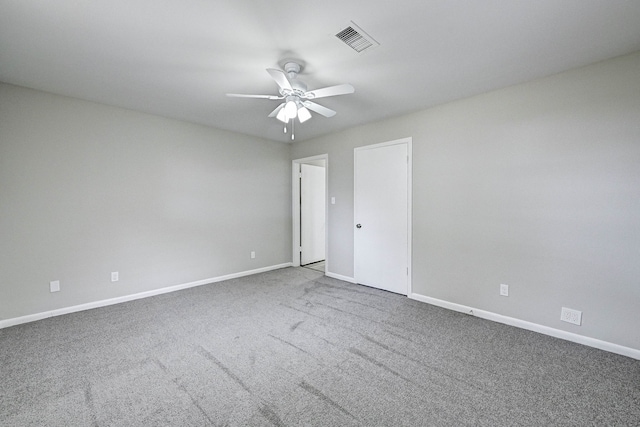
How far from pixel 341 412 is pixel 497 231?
2.45m

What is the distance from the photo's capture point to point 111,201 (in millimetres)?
3332

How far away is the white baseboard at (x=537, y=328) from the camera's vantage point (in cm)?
222

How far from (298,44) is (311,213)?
3863 millimetres

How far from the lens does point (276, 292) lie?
379cm

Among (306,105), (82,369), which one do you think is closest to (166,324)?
(82,369)

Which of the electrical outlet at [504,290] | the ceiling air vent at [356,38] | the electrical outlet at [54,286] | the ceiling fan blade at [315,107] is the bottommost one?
the electrical outlet at [504,290]

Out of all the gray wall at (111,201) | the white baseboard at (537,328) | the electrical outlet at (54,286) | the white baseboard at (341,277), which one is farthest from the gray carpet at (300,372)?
the white baseboard at (341,277)

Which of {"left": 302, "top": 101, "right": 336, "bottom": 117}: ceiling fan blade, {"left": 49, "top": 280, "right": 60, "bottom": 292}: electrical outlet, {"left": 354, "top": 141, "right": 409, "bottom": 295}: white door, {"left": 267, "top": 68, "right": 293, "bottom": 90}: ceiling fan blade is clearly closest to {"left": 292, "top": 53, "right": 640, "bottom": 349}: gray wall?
{"left": 354, "top": 141, "right": 409, "bottom": 295}: white door

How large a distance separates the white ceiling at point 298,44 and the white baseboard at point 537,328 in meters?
2.47

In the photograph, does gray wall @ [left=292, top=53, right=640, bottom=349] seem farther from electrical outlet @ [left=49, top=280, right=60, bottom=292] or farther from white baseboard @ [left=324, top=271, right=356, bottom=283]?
electrical outlet @ [left=49, top=280, right=60, bottom=292]

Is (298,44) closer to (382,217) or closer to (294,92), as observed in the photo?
(294,92)

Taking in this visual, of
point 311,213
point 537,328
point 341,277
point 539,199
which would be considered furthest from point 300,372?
point 311,213

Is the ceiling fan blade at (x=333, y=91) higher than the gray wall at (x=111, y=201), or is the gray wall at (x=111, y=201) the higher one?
the ceiling fan blade at (x=333, y=91)

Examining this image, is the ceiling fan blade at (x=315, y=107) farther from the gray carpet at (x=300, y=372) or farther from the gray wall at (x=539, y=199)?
the gray carpet at (x=300, y=372)
